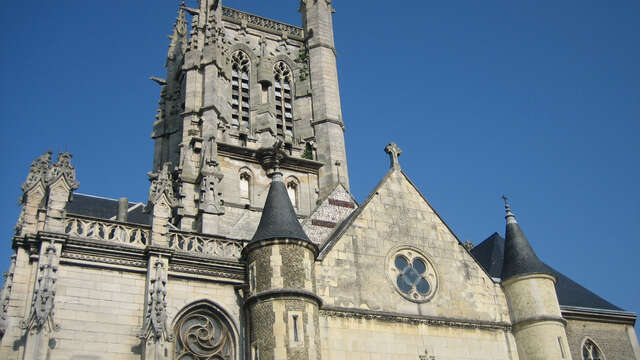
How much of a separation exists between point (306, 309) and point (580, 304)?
10466 mm

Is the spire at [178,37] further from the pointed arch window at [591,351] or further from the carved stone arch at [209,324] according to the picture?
the pointed arch window at [591,351]

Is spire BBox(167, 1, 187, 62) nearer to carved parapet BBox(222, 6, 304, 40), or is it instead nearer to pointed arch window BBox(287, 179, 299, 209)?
carved parapet BBox(222, 6, 304, 40)

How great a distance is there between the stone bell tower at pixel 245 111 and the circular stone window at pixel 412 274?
362 inches

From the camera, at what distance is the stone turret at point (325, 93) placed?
3488 cm

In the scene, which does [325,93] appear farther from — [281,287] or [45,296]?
[45,296]

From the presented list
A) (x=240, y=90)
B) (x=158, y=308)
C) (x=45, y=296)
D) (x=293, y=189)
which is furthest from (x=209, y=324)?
(x=240, y=90)

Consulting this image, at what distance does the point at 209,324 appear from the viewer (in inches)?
704

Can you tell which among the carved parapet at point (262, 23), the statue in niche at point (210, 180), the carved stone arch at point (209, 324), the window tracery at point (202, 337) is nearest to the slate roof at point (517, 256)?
the carved stone arch at point (209, 324)

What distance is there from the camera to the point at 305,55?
4072 centimetres

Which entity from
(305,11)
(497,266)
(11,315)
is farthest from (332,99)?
(11,315)

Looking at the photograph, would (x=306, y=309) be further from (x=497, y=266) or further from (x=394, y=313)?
(x=497, y=266)

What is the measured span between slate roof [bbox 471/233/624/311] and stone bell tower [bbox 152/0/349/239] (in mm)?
9135

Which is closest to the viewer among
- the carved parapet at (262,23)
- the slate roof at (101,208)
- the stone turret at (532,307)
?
the stone turret at (532,307)

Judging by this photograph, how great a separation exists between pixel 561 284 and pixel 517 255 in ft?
13.0
